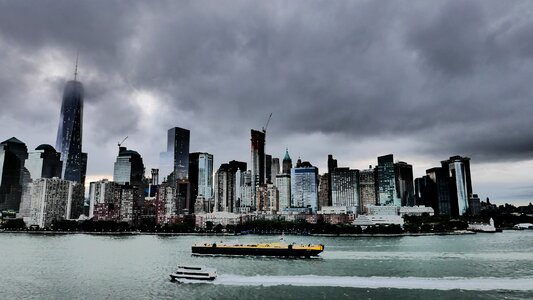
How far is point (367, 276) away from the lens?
69.5 m

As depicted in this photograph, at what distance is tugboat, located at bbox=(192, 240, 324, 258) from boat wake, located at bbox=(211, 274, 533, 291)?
34798 mm

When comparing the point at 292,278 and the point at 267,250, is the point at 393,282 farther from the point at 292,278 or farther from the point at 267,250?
the point at 267,250

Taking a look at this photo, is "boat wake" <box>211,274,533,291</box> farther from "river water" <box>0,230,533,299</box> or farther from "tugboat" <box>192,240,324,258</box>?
"tugboat" <box>192,240,324,258</box>

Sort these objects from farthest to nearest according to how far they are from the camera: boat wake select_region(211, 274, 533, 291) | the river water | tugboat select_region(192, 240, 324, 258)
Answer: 1. tugboat select_region(192, 240, 324, 258)
2. boat wake select_region(211, 274, 533, 291)
3. the river water

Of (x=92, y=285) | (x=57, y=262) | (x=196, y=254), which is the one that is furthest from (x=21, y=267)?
(x=196, y=254)

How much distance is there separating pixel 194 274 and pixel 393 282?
103 ft

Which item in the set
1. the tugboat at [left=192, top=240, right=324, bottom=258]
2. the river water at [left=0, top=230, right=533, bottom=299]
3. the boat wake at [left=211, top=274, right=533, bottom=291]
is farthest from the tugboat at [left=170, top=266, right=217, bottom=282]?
the tugboat at [left=192, top=240, right=324, bottom=258]

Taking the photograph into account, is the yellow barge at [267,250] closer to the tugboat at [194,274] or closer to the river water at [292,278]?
the river water at [292,278]

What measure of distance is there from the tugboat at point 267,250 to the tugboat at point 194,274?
124 feet

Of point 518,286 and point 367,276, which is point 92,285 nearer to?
point 367,276

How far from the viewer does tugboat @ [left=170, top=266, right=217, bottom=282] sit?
6769 cm

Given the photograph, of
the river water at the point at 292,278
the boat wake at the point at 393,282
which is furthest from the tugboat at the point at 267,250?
the boat wake at the point at 393,282

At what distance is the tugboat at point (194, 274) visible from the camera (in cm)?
6769

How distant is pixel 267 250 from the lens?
10588 centimetres
